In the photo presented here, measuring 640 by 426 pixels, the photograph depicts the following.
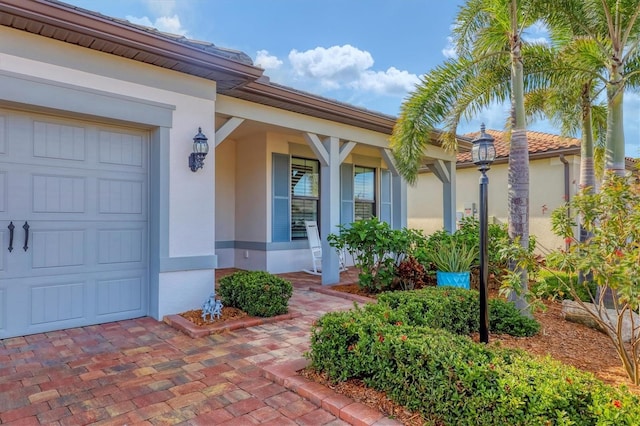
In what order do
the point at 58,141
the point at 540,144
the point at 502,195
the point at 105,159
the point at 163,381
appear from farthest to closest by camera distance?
the point at 502,195 < the point at 540,144 < the point at 105,159 < the point at 58,141 < the point at 163,381

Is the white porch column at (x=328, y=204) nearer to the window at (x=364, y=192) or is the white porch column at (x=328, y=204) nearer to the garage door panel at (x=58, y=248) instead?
the window at (x=364, y=192)

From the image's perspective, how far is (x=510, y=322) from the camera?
167 inches

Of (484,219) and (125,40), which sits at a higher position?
(125,40)

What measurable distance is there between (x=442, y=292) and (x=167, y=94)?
409cm

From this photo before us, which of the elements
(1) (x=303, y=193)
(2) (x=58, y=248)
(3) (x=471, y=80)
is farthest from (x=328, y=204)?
(2) (x=58, y=248)

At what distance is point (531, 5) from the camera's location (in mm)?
5375

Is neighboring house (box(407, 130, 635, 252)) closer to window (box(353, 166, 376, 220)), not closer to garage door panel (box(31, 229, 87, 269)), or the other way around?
window (box(353, 166, 376, 220))

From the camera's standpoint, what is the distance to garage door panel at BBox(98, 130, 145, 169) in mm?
4512

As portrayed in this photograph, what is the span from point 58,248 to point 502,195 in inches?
477

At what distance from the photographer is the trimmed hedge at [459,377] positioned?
199cm

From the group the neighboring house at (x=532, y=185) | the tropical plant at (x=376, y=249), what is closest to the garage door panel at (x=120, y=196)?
the tropical plant at (x=376, y=249)

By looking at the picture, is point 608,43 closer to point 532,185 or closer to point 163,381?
point 532,185

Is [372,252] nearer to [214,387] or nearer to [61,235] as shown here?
[214,387]

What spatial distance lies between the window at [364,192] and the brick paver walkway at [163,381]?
6050 millimetres
